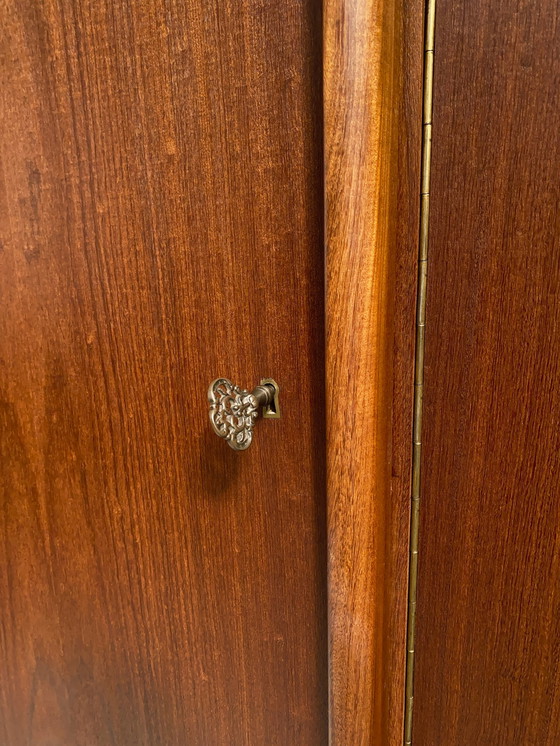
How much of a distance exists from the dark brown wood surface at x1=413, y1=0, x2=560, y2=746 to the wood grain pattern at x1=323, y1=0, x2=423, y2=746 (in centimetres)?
2

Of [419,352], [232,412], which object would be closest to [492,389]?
[419,352]

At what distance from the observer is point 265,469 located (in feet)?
1.10

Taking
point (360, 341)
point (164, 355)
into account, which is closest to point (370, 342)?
point (360, 341)

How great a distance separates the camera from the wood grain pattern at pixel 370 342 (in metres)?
0.26

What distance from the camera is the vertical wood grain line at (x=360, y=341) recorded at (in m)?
0.26

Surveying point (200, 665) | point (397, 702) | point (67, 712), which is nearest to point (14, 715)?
point (67, 712)

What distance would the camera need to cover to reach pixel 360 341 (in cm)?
28

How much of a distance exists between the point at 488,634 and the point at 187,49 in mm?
391

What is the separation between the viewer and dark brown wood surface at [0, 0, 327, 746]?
31 cm

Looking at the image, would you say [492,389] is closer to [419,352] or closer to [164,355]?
[419,352]

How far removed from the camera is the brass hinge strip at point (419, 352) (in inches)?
10.8

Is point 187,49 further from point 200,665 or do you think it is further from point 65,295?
point 200,665

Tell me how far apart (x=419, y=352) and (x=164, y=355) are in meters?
0.17

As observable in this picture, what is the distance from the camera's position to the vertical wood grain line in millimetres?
259
